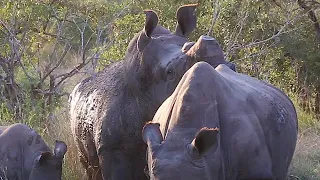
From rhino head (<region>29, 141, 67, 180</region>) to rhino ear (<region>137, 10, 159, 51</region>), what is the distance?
1.12 m

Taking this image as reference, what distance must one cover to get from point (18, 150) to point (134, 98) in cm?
114

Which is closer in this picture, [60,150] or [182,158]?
[182,158]

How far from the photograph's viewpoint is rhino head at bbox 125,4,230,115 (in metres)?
5.59

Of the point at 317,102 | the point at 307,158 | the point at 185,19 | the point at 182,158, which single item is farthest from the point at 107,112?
the point at 317,102

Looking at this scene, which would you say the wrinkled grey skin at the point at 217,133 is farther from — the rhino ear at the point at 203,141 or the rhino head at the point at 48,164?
the rhino head at the point at 48,164

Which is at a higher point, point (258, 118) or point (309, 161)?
point (258, 118)

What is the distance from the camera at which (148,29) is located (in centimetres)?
606

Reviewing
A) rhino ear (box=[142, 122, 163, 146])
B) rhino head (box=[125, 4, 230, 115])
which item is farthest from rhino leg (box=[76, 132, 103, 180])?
rhino ear (box=[142, 122, 163, 146])

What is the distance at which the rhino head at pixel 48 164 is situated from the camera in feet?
20.5

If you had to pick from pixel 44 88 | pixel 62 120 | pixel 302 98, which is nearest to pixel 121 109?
pixel 62 120

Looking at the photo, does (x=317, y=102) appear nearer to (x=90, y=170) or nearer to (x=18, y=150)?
(x=90, y=170)

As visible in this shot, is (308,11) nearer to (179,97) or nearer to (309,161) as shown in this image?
(309,161)

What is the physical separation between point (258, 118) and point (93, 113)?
6.91 feet

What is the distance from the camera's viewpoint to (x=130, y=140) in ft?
20.1
